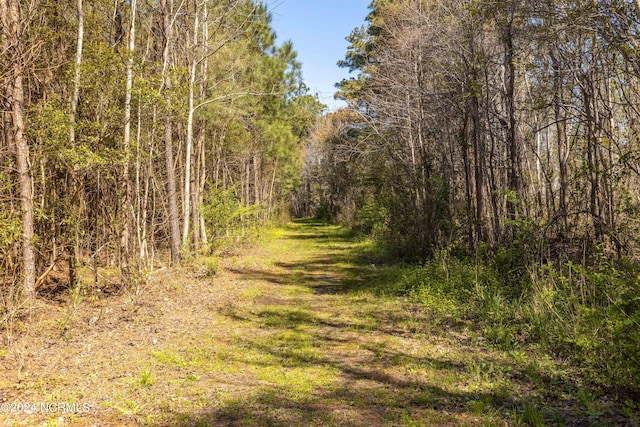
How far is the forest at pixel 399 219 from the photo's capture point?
15.4 ft

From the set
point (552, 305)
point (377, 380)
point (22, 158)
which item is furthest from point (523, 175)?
point (22, 158)

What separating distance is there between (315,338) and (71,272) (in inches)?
203

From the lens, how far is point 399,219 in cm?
1295

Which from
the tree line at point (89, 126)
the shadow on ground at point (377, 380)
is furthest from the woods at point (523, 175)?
the tree line at point (89, 126)

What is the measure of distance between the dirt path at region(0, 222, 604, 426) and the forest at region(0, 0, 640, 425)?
1.9 inches

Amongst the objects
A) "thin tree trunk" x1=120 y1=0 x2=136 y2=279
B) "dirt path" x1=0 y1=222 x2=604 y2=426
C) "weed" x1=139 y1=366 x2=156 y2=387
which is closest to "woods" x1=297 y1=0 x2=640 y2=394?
"dirt path" x1=0 y1=222 x2=604 y2=426

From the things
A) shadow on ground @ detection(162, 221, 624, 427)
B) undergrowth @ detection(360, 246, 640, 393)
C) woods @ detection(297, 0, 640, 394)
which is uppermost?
woods @ detection(297, 0, 640, 394)

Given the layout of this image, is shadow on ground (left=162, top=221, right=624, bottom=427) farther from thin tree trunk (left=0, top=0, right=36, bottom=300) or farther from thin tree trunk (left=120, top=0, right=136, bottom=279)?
thin tree trunk (left=0, top=0, right=36, bottom=300)

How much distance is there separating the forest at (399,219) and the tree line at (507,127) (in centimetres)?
8

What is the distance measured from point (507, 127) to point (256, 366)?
268 inches

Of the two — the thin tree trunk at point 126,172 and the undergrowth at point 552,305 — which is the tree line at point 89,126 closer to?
the thin tree trunk at point 126,172

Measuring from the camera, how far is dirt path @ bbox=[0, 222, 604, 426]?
413cm

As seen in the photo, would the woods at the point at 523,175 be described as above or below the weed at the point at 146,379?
above

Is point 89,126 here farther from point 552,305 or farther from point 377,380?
point 552,305
